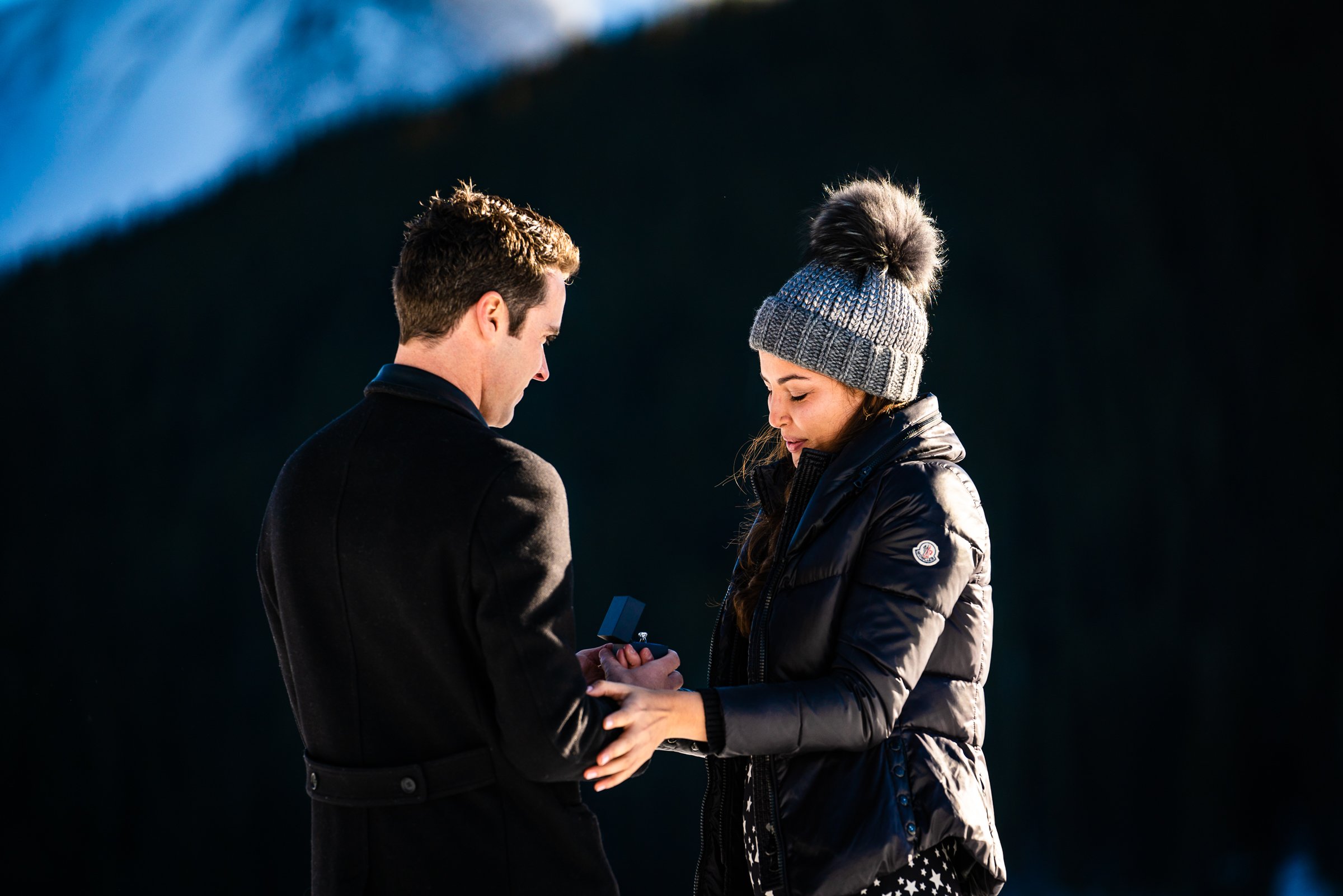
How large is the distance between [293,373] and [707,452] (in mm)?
1462

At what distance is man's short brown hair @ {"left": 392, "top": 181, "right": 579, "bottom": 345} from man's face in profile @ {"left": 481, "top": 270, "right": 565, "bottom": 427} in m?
0.01

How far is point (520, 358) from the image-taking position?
143 cm

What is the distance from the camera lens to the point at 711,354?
383cm

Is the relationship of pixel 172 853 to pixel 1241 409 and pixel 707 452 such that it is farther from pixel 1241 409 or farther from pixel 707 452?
pixel 1241 409

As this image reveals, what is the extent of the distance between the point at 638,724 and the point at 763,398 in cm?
247

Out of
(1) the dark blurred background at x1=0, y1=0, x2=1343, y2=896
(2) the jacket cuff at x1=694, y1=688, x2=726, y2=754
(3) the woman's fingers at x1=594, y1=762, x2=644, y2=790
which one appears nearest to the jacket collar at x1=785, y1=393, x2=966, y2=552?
(2) the jacket cuff at x1=694, y1=688, x2=726, y2=754

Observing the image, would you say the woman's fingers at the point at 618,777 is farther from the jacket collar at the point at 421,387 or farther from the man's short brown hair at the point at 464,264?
the man's short brown hair at the point at 464,264

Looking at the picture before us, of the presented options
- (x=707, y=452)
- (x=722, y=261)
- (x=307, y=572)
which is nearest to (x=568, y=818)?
(x=307, y=572)

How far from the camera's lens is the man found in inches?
47.9

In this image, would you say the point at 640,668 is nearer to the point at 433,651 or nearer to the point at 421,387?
the point at 433,651

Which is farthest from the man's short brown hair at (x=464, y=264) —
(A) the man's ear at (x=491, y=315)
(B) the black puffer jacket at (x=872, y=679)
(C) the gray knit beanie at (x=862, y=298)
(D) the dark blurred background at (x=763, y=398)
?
(D) the dark blurred background at (x=763, y=398)

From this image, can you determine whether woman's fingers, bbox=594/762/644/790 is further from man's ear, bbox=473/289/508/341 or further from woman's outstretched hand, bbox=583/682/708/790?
man's ear, bbox=473/289/508/341

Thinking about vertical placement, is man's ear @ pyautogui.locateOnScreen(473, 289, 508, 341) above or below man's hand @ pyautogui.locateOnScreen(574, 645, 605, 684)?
above

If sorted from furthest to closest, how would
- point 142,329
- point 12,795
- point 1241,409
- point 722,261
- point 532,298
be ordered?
point 1241,409 → point 722,261 → point 142,329 → point 12,795 → point 532,298
